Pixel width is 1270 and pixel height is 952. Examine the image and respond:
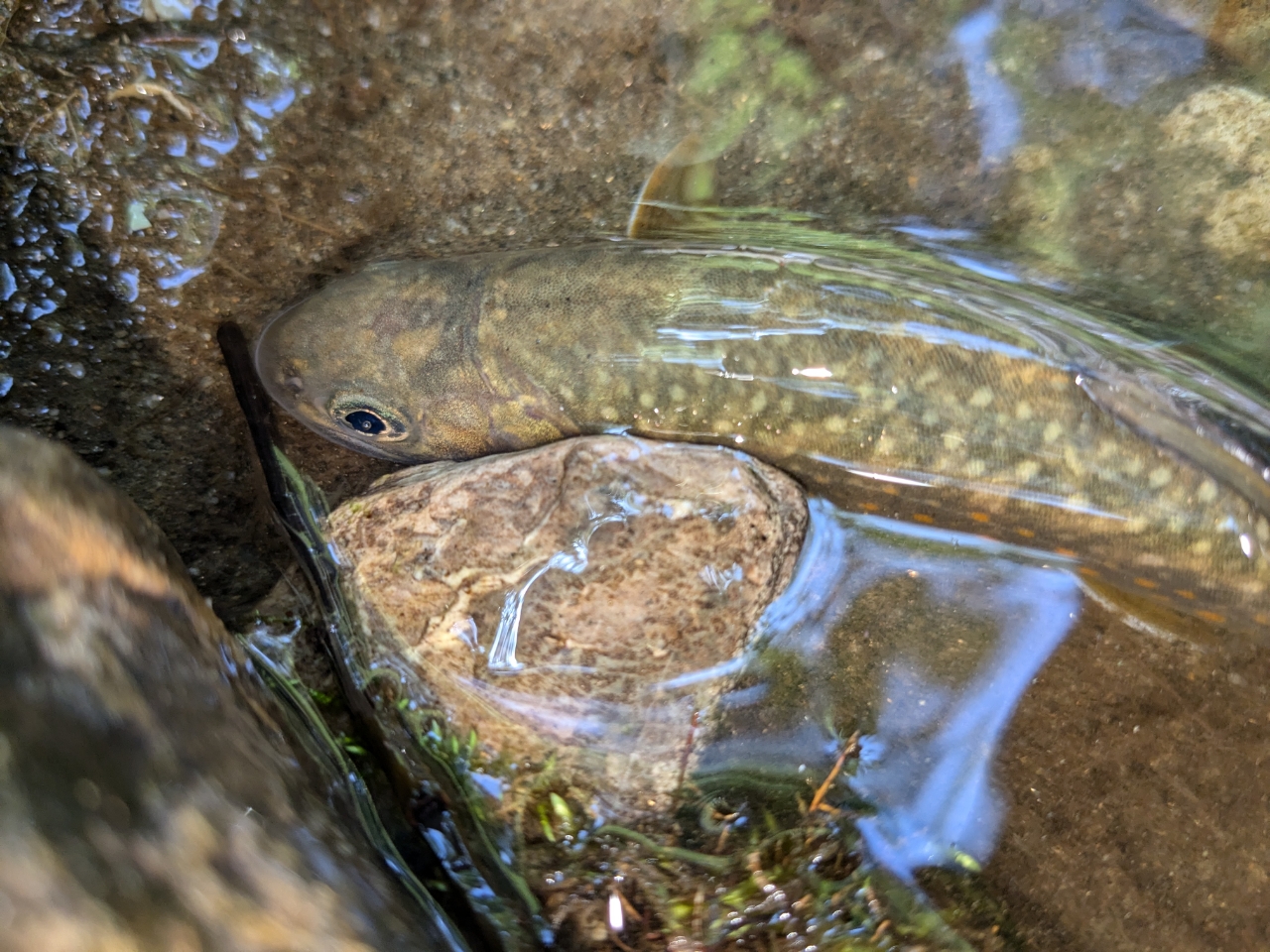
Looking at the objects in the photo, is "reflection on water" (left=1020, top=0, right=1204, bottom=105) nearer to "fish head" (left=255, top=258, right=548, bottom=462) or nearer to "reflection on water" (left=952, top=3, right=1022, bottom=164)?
"reflection on water" (left=952, top=3, right=1022, bottom=164)

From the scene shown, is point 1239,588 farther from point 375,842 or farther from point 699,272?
point 375,842

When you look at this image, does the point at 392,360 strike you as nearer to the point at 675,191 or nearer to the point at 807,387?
the point at 675,191

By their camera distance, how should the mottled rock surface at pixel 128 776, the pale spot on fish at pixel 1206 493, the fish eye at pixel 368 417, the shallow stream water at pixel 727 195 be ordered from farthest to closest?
the fish eye at pixel 368 417
the pale spot on fish at pixel 1206 493
the shallow stream water at pixel 727 195
the mottled rock surface at pixel 128 776

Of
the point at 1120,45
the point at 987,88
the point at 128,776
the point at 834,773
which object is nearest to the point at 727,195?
the point at 987,88

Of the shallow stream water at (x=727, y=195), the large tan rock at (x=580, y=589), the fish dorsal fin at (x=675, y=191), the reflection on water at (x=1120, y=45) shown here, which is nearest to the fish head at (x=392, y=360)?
the shallow stream water at (x=727, y=195)

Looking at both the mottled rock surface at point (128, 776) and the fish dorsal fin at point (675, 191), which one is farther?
the fish dorsal fin at point (675, 191)

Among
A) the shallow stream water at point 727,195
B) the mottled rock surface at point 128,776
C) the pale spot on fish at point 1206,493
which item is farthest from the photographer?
the pale spot on fish at point 1206,493

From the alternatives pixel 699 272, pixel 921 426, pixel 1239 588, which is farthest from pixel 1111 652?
pixel 699 272

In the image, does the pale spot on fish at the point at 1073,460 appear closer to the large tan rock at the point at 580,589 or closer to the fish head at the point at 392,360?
the large tan rock at the point at 580,589
